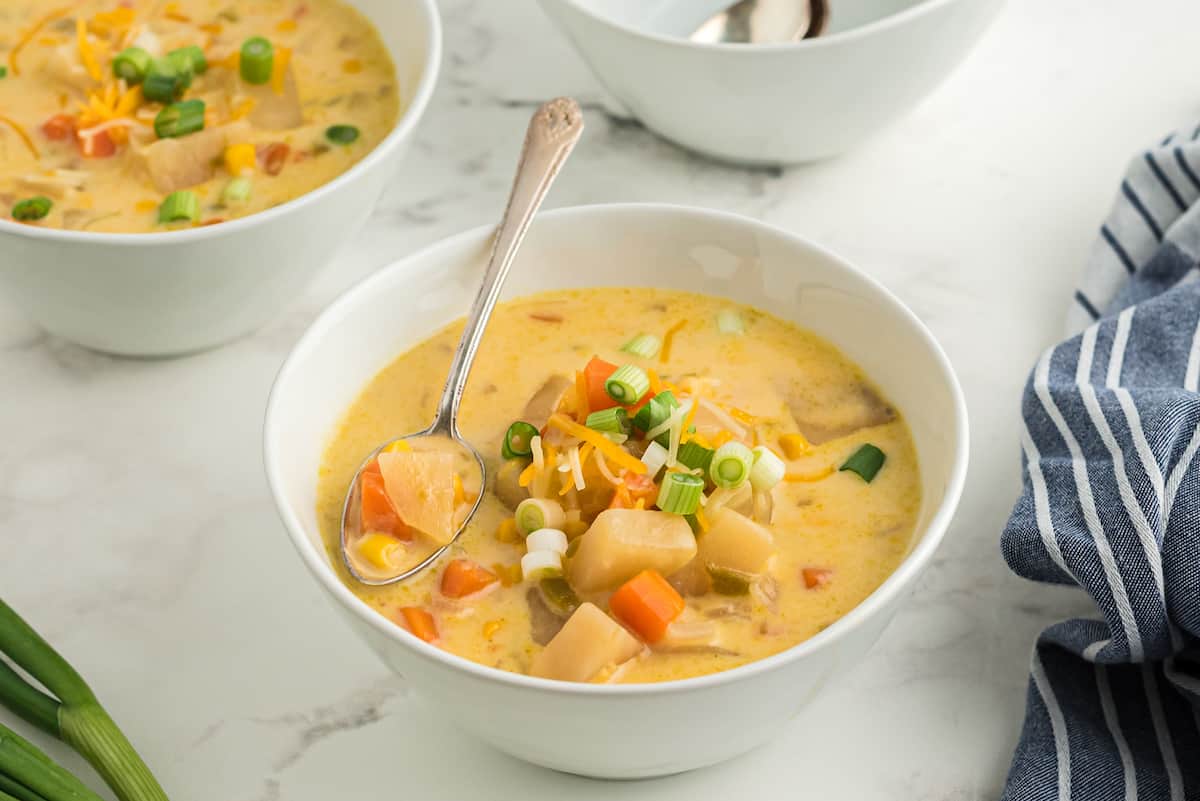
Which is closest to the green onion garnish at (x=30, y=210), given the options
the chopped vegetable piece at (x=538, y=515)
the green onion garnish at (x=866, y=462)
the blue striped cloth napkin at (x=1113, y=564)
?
the chopped vegetable piece at (x=538, y=515)

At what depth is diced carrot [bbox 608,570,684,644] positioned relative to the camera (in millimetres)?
1954

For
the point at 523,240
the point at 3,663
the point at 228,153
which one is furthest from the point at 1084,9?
the point at 3,663

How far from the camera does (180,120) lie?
9.32 feet

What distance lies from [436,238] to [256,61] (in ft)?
1.70

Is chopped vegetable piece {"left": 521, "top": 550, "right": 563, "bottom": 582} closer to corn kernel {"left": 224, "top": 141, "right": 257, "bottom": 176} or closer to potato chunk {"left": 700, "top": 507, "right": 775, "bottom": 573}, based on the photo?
potato chunk {"left": 700, "top": 507, "right": 775, "bottom": 573}

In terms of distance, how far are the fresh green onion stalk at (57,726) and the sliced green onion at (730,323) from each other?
1172mm

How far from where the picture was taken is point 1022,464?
8.23 ft

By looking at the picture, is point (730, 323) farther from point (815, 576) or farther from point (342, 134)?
point (342, 134)

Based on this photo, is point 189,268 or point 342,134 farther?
point 342,134

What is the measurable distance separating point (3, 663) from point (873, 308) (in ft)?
4.81

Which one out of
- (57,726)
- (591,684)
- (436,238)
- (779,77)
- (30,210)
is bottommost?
(57,726)

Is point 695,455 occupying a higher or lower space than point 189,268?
higher

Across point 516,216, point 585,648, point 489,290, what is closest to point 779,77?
point 516,216

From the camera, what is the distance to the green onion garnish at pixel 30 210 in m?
2.70
